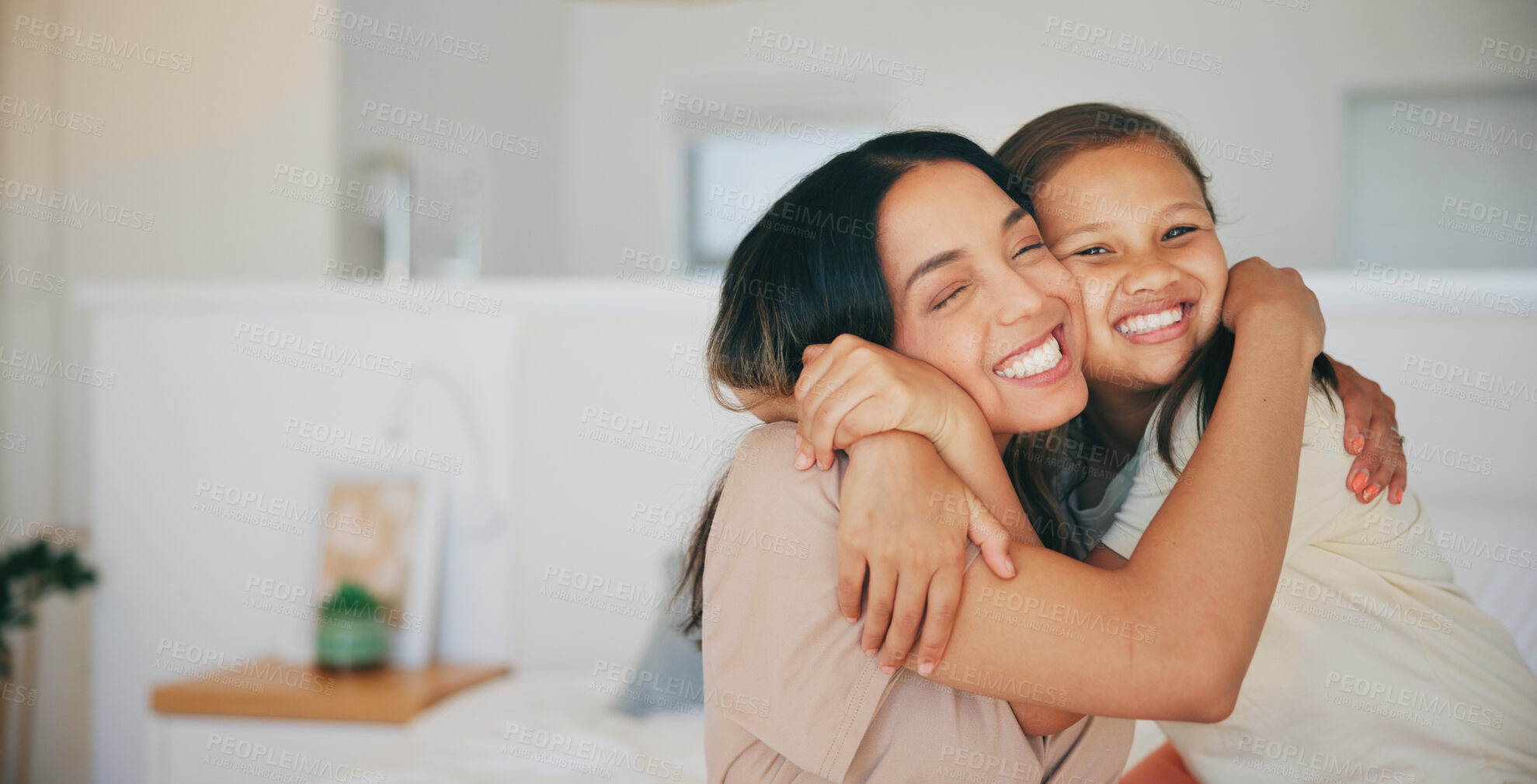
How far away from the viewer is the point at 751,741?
89 centimetres

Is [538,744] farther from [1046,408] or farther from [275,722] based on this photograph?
[1046,408]

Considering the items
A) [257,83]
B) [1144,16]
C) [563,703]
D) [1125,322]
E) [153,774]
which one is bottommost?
[153,774]

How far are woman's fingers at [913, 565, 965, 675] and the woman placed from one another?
0.06ft

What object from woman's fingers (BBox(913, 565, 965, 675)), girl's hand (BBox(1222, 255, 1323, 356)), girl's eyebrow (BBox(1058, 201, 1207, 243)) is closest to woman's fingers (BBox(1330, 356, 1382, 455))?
girl's hand (BBox(1222, 255, 1323, 356))

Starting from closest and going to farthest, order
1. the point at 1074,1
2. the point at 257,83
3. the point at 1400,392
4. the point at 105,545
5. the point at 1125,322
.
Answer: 1. the point at 1125,322
2. the point at 1400,392
3. the point at 105,545
4. the point at 257,83
5. the point at 1074,1

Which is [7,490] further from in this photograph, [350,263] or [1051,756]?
[1051,756]

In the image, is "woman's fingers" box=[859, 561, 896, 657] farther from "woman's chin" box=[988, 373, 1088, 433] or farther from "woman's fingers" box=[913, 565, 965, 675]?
"woman's chin" box=[988, 373, 1088, 433]

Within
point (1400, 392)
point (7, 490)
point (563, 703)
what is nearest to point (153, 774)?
point (563, 703)

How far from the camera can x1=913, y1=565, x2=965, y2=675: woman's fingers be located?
0.77m

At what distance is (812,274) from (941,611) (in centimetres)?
34

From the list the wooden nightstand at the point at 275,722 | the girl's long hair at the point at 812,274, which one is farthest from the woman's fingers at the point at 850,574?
the wooden nightstand at the point at 275,722

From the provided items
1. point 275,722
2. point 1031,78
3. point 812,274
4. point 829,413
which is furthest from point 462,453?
point 1031,78

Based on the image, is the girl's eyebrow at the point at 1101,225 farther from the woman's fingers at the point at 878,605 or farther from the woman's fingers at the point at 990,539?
the woman's fingers at the point at 878,605

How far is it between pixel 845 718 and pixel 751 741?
0.13 metres
